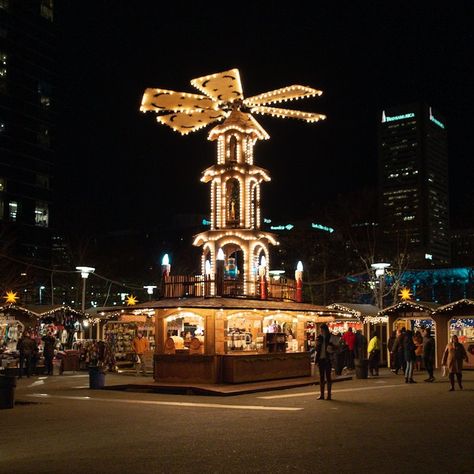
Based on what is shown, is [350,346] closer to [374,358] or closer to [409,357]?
[374,358]

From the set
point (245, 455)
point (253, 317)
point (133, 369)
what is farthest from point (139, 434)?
point (133, 369)

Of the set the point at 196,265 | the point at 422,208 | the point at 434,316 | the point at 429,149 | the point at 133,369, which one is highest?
the point at 429,149

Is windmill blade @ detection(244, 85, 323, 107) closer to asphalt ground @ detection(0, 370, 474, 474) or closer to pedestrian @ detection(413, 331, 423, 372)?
pedestrian @ detection(413, 331, 423, 372)

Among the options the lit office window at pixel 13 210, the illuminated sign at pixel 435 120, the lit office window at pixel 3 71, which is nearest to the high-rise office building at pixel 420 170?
the illuminated sign at pixel 435 120

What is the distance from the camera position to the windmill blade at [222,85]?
28.2 m

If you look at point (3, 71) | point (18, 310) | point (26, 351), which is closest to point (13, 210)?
point (3, 71)

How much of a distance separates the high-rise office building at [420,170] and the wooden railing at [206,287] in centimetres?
4911

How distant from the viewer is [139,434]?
11.6 meters

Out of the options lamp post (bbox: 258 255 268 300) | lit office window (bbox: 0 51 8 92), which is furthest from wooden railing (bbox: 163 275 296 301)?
lit office window (bbox: 0 51 8 92)

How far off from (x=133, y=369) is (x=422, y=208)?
8126cm

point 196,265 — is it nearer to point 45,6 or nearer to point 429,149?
point 45,6

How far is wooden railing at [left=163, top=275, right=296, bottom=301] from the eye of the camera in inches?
957

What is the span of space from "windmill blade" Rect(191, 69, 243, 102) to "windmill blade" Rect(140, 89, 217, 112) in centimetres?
35

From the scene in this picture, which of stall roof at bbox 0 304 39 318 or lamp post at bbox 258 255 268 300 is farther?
stall roof at bbox 0 304 39 318
